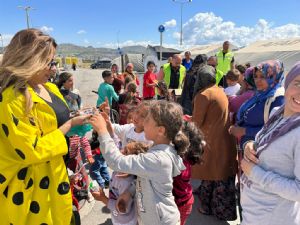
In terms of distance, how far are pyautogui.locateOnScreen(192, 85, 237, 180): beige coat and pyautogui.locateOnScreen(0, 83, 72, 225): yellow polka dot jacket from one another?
1972 millimetres

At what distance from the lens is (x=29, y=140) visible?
1.63m

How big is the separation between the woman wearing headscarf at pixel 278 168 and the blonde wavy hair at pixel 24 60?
4.37 feet

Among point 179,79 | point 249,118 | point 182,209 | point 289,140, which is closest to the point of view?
point 289,140

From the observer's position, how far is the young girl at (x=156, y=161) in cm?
183

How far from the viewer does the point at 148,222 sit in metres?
1.97

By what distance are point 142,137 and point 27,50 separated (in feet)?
4.21

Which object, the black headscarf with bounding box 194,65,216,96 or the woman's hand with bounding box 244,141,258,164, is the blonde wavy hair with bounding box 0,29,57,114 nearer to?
the woman's hand with bounding box 244,141,258,164

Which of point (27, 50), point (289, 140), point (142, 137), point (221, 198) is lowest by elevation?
point (221, 198)

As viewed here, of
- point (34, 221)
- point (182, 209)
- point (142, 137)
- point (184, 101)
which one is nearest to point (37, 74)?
point (34, 221)

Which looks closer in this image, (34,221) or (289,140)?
(289,140)

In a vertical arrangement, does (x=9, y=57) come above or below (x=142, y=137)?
above

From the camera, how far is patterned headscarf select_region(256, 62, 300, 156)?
1.58 metres

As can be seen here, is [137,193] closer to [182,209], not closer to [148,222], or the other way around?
[148,222]

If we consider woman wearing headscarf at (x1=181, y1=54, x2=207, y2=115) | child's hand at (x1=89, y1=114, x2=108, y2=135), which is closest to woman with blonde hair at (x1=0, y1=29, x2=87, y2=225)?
child's hand at (x1=89, y1=114, x2=108, y2=135)
